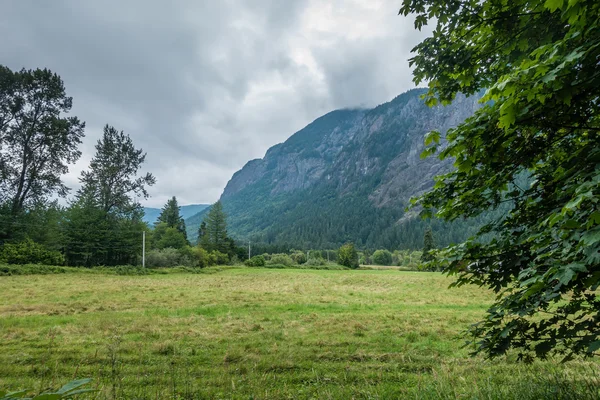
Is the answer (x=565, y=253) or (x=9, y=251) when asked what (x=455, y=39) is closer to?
(x=565, y=253)

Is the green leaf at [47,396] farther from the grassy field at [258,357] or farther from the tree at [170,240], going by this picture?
the tree at [170,240]

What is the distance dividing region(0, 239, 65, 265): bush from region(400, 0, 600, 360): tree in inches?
1541

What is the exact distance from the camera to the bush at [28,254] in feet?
93.1

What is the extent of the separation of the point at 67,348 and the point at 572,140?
33.4 feet

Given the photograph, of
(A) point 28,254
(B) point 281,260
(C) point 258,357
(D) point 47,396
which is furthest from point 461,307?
(B) point 281,260

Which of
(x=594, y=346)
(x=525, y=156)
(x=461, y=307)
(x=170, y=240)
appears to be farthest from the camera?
(x=170, y=240)

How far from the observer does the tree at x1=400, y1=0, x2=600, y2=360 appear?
2.25m

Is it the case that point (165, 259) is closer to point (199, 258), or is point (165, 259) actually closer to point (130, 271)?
point (199, 258)

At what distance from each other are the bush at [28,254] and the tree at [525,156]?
39143 mm

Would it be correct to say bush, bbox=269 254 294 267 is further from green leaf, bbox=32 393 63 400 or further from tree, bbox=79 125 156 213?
green leaf, bbox=32 393 63 400

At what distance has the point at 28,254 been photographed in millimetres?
29875

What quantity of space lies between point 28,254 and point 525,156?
41.2m

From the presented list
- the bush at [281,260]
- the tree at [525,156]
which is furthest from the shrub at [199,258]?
the tree at [525,156]

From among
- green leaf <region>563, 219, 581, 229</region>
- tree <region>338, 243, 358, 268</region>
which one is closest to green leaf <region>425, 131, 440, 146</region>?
green leaf <region>563, 219, 581, 229</region>
